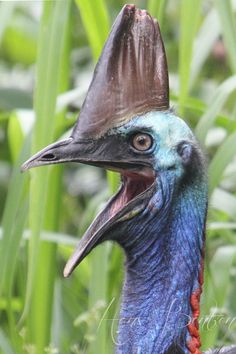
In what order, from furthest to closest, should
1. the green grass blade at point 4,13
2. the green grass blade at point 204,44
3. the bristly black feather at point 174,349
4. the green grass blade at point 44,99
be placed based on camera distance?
1. the green grass blade at point 204,44
2. the green grass blade at point 4,13
3. the green grass blade at point 44,99
4. the bristly black feather at point 174,349

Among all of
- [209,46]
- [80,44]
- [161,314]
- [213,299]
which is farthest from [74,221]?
[161,314]

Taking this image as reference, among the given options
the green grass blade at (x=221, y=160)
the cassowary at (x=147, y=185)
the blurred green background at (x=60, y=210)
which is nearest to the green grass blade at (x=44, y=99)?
the blurred green background at (x=60, y=210)

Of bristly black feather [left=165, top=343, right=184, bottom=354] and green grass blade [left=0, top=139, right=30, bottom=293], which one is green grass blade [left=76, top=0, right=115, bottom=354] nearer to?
green grass blade [left=0, top=139, right=30, bottom=293]

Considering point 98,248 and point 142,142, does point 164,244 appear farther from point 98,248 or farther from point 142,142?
point 98,248

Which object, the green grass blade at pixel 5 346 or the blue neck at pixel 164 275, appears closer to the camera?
the blue neck at pixel 164 275

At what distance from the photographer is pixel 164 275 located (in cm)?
262

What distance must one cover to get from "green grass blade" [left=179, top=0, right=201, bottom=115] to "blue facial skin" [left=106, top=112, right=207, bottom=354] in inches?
27.2

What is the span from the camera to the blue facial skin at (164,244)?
2.57 metres

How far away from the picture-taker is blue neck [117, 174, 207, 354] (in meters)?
2.59

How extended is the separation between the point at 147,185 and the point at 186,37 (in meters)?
0.76

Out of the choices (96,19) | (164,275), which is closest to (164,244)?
(164,275)

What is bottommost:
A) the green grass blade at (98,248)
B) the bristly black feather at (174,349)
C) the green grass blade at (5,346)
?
the green grass blade at (5,346)

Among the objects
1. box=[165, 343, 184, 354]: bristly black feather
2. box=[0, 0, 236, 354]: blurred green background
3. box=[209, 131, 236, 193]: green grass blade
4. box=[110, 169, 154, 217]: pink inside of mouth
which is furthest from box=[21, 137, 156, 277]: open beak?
box=[209, 131, 236, 193]: green grass blade

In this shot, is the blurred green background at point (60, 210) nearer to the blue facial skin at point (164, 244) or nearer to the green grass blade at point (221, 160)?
the green grass blade at point (221, 160)
